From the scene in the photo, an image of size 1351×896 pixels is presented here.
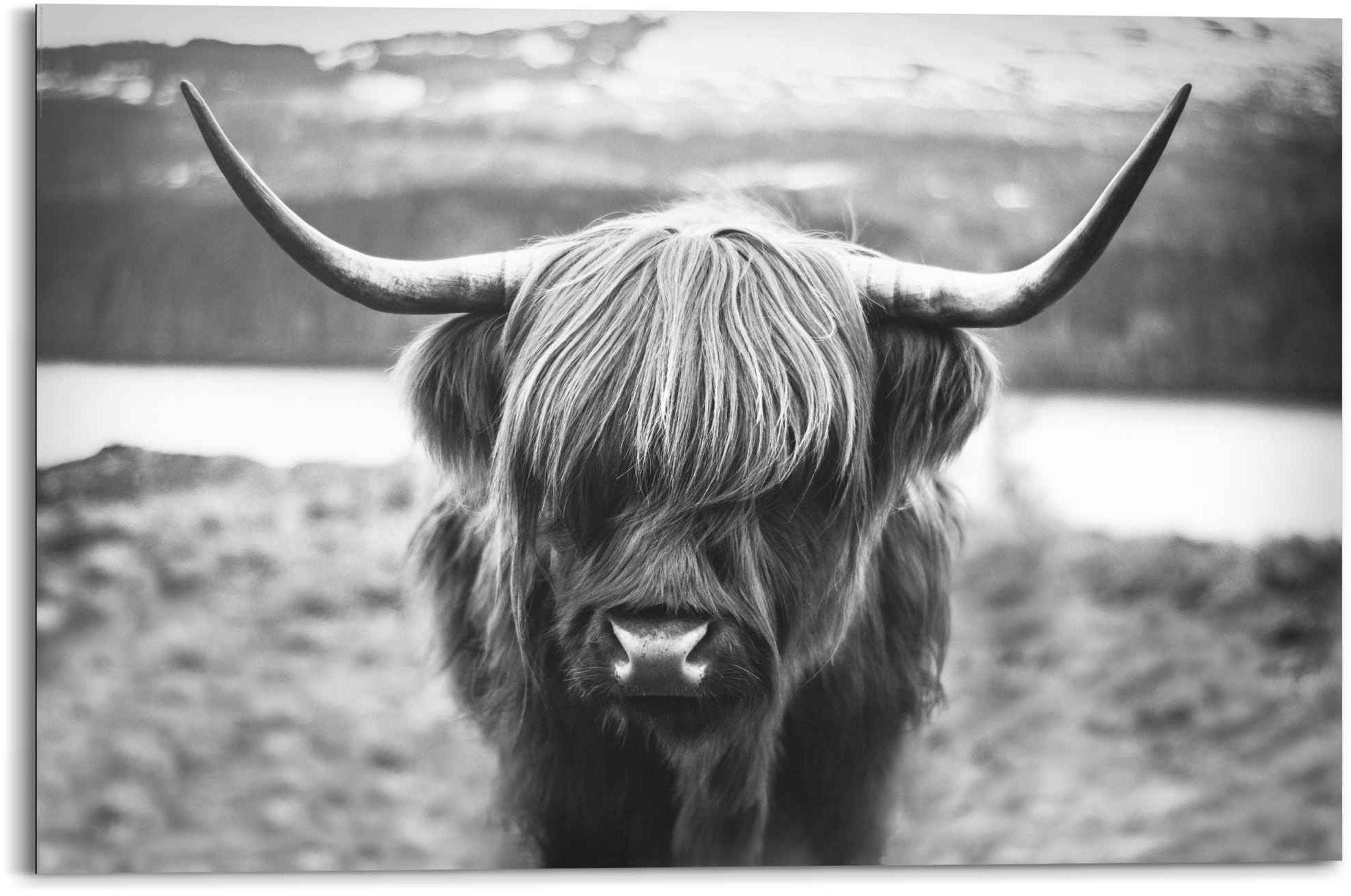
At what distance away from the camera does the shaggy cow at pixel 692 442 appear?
2.00 metres

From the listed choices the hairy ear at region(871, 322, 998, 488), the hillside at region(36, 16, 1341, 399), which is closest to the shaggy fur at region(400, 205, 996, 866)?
the hairy ear at region(871, 322, 998, 488)

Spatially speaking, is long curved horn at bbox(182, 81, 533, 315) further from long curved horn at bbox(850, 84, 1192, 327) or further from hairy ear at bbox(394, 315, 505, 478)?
long curved horn at bbox(850, 84, 1192, 327)

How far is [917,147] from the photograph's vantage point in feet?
8.84

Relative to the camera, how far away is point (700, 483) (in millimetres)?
2012

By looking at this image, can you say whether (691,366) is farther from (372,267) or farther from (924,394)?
(372,267)

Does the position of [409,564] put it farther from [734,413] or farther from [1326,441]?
[1326,441]

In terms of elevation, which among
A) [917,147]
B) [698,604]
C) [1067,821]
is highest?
[917,147]

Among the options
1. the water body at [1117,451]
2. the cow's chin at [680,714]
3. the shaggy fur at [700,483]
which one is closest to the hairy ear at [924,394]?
the shaggy fur at [700,483]

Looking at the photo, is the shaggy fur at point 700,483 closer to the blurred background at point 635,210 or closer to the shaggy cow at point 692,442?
the shaggy cow at point 692,442

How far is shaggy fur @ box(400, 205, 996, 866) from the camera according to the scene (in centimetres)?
202

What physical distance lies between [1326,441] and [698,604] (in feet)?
4.99

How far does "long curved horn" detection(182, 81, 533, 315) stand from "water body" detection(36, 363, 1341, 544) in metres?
0.56

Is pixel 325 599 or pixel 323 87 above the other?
pixel 323 87

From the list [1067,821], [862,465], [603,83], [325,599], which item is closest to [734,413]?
[862,465]
